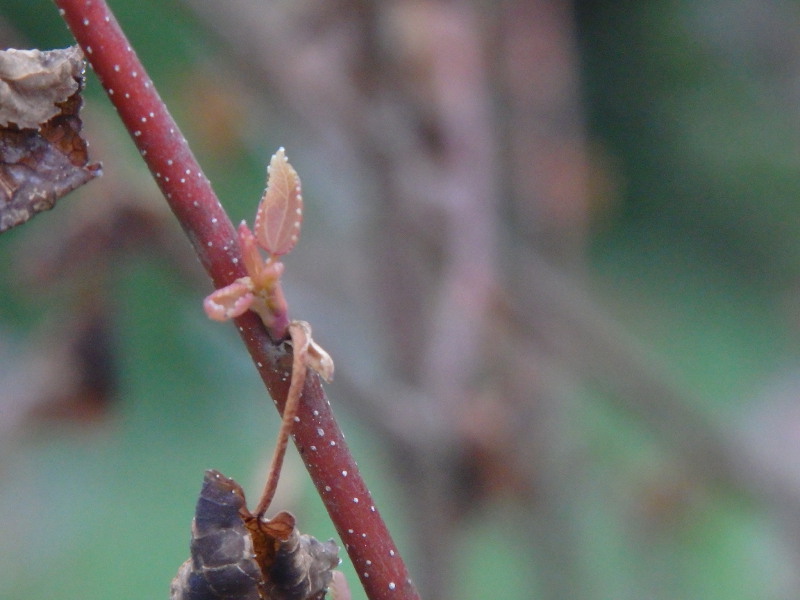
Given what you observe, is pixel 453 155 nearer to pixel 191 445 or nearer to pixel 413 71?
pixel 413 71

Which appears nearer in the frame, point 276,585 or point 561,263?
point 276,585

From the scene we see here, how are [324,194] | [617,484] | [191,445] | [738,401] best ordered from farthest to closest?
[738,401] < [191,445] < [617,484] < [324,194]

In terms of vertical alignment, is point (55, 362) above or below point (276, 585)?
below

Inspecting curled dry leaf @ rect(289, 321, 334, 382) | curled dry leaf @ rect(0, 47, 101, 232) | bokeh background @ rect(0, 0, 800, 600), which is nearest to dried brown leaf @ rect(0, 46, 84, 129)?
curled dry leaf @ rect(0, 47, 101, 232)

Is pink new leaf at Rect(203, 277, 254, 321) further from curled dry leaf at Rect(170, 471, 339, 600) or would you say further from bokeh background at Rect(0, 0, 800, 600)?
bokeh background at Rect(0, 0, 800, 600)

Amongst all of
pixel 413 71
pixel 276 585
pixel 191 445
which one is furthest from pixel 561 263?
pixel 191 445

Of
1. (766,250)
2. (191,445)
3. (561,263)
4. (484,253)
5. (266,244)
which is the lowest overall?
(191,445)

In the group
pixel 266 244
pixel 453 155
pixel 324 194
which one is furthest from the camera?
pixel 324 194
